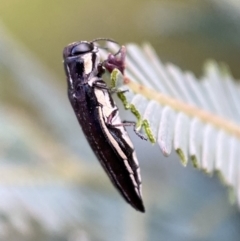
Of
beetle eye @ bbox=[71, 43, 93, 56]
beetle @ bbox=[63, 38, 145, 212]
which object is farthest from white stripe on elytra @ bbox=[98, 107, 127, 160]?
beetle eye @ bbox=[71, 43, 93, 56]

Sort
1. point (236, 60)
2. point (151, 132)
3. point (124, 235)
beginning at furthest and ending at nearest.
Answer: point (236, 60)
point (124, 235)
point (151, 132)

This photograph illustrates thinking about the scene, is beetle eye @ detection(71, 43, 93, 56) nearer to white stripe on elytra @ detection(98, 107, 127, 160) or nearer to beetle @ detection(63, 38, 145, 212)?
beetle @ detection(63, 38, 145, 212)

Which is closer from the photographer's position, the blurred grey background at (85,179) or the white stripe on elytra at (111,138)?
the white stripe on elytra at (111,138)

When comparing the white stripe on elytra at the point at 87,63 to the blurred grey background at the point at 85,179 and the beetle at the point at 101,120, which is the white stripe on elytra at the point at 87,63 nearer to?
the beetle at the point at 101,120

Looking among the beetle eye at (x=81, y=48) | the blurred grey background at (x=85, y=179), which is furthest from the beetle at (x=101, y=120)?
the blurred grey background at (x=85, y=179)

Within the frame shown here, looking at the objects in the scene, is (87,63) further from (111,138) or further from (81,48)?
(111,138)

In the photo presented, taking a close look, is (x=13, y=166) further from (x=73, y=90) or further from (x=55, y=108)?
(x=55, y=108)

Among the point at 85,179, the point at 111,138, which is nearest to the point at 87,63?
the point at 111,138

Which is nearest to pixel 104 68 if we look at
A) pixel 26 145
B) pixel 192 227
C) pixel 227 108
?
pixel 227 108
